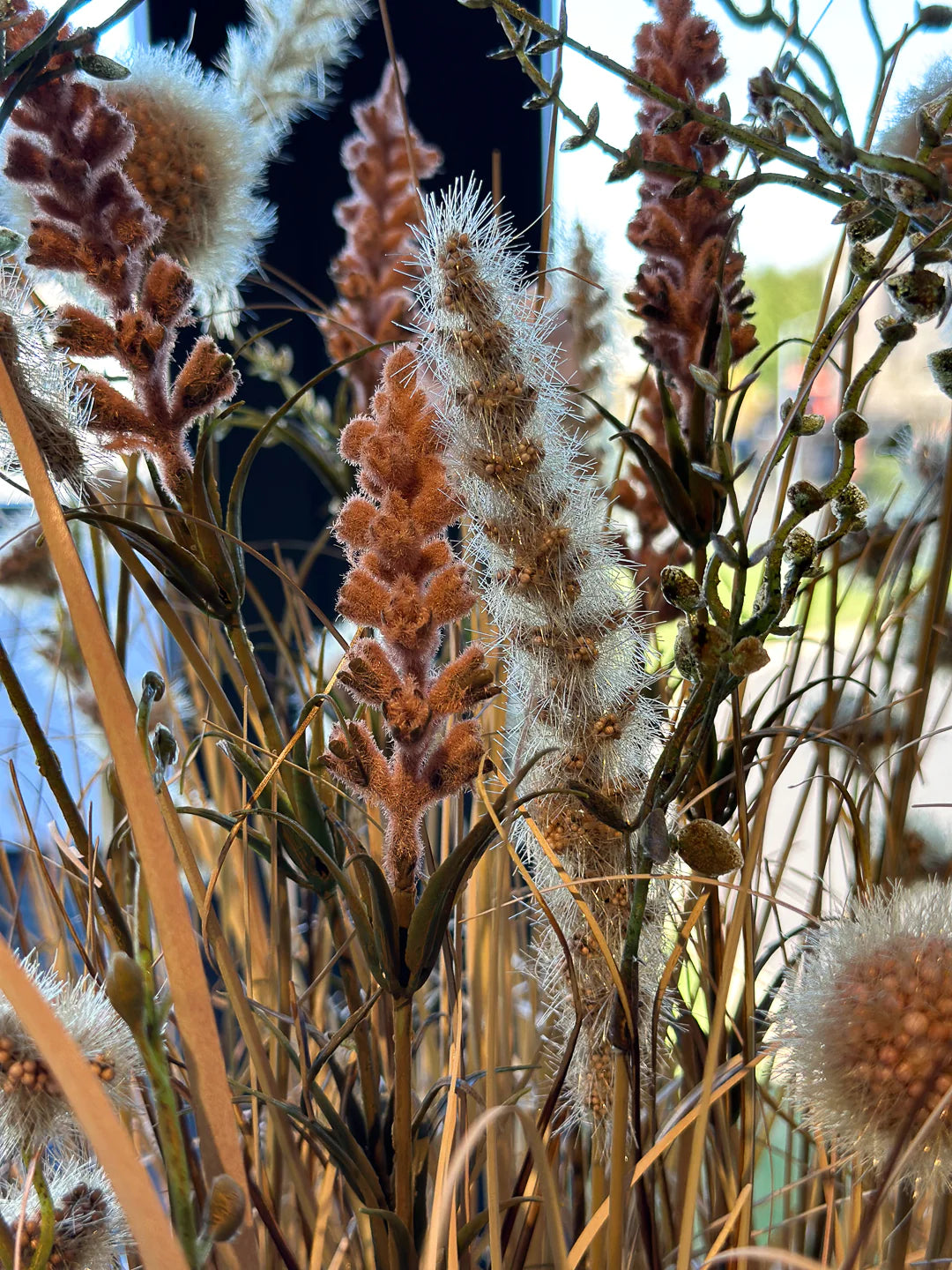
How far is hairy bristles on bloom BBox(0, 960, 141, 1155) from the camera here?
0.22m

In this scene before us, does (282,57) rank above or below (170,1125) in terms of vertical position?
above

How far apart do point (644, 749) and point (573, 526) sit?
2.6 inches

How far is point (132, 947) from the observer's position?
29cm

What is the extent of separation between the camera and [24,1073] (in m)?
0.22

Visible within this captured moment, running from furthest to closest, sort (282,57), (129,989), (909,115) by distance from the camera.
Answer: (282,57)
(909,115)
(129,989)

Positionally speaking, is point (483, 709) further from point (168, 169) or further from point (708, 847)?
point (168, 169)

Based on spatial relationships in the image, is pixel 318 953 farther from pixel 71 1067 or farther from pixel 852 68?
pixel 852 68

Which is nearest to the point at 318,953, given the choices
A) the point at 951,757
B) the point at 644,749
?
the point at 644,749

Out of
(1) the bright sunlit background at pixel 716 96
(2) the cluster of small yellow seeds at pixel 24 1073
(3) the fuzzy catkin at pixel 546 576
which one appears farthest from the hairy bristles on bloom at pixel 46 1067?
(1) the bright sunlit background at pixel 716 96

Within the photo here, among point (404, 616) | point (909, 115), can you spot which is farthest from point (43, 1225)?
point (909, 115)

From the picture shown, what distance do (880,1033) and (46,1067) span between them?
0.59 feet

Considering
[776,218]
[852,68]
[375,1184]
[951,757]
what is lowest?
[375,1184]

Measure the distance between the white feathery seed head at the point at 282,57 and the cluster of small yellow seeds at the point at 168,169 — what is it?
60 millimetres

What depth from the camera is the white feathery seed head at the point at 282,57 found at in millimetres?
440
